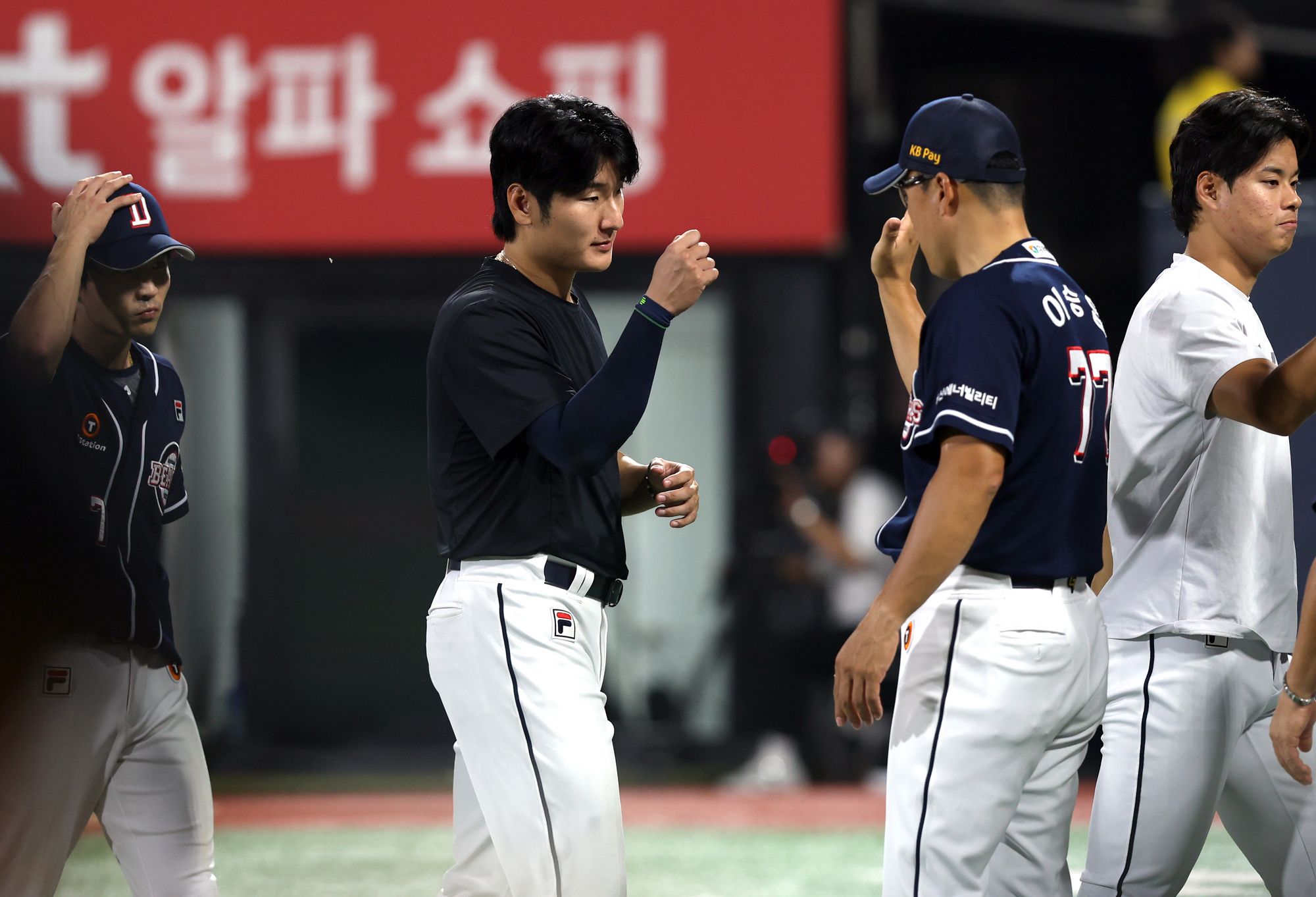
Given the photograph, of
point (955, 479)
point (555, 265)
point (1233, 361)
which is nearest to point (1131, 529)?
point (1233, 361)

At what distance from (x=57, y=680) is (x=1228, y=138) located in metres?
2.91

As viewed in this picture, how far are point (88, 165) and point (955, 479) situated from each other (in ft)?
26.1

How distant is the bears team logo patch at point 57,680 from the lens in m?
3.45

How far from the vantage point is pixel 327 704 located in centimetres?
966

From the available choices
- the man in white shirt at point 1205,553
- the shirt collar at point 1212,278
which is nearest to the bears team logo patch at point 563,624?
the man in white shirt at point 1205,553

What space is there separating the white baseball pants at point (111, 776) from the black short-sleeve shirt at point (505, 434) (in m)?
0.80

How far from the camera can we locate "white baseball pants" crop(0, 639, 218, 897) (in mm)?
3371

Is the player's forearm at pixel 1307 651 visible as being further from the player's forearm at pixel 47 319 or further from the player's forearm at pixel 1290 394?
the player's forearm at pixel 47 319

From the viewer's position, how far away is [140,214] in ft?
11.8

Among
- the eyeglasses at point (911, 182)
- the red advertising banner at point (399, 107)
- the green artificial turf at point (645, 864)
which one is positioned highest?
the red advertising banner at point (399, 107)

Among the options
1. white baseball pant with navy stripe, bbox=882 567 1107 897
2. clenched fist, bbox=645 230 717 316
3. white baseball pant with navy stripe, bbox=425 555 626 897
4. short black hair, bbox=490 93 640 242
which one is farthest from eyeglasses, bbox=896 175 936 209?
white baseball pant with navy stripe, bbox=425 555 626 897

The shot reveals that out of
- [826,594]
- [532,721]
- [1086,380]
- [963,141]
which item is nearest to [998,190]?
[963,141]

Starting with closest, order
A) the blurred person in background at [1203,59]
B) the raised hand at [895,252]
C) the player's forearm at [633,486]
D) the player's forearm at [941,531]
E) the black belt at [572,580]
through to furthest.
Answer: the player's forearm at [941,531] → the black belt at [572,580] → the player's forearm at [633,486] → the raised hand at [895,252] → the blurred person in background at [1203,59]

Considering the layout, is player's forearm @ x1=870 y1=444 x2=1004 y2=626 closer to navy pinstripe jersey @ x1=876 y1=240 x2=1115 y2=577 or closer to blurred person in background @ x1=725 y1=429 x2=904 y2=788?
navy pinstripe jersey @ x1=876 y1=240 x2=1115 y2=577
